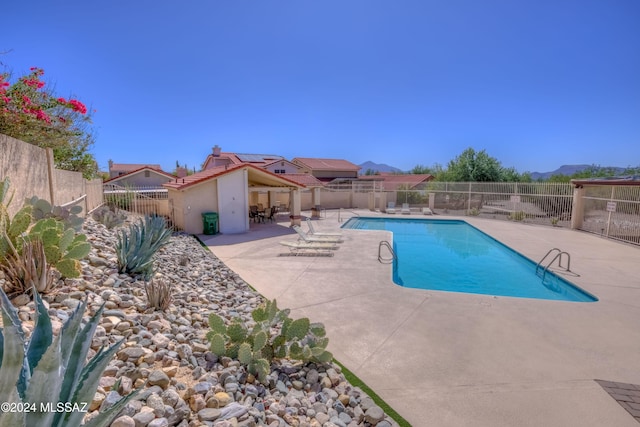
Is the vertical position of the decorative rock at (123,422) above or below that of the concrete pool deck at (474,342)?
above

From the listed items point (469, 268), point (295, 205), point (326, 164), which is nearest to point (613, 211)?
point (469, 268)

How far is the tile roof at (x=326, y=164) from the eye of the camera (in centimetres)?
4478

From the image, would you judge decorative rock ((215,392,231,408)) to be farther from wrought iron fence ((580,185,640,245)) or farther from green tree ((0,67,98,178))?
wrought iron fence ((580,185,640,245))

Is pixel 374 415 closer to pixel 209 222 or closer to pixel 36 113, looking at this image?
pixel 36 113

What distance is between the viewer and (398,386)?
4.06 metres

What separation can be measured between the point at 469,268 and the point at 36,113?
13345 mm

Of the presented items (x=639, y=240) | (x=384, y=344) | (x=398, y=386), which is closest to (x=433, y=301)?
(x=384, y=344)

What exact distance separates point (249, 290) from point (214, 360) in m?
3.47

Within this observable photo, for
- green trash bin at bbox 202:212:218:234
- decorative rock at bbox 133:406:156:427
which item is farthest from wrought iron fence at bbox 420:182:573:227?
decorative rock at bbox 133:406:156:427

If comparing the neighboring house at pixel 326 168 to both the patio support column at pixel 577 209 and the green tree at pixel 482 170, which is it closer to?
the green tree at pixel 482 170

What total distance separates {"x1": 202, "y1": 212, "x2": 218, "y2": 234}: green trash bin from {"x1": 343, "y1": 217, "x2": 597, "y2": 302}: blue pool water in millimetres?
8682

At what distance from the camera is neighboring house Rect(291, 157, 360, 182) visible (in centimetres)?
4456

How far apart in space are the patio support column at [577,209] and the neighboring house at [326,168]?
1212 inches

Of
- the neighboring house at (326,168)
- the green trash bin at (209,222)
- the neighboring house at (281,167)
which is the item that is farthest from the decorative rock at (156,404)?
the neighboring house at (326,168)
